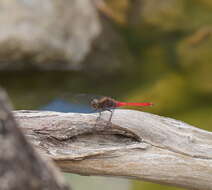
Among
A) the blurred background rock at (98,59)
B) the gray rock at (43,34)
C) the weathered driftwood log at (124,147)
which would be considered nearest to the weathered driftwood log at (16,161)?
the weathered driftwood log at (124,147)

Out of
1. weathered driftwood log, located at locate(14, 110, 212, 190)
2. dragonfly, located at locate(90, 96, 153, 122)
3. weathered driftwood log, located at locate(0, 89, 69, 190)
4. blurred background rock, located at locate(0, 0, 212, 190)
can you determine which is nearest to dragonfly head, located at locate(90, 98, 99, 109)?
dragonfly, located at locate(90, 96, 153, 122)

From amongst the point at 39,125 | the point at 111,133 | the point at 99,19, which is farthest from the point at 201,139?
the point at 99,19

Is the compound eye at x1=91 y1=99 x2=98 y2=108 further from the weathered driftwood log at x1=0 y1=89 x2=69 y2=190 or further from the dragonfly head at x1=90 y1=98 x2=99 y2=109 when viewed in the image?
the weathered driftwood log at x1=0 y1=89 x2=69 y2=190

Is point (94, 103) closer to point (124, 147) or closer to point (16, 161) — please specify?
point (124, 147)

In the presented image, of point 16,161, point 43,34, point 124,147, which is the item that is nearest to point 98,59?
point 43,34

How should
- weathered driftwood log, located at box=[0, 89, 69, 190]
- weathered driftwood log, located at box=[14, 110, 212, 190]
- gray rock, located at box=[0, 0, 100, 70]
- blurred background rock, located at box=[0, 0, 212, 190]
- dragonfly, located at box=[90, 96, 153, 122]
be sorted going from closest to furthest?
1. weathered driftwood log, located at box=[0, 89, 69, 190]
2. weathered driftwood log, located at box=[14, 110, 212, 190]
3. dragonfly, located at box=[90, 96, 153, 122]
4. blurred background rock, located at box=[0, 0, 212, 190]
5. gray rock, located at box=[0, 0, 100, 70]

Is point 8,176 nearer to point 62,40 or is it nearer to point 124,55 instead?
point 62,40
